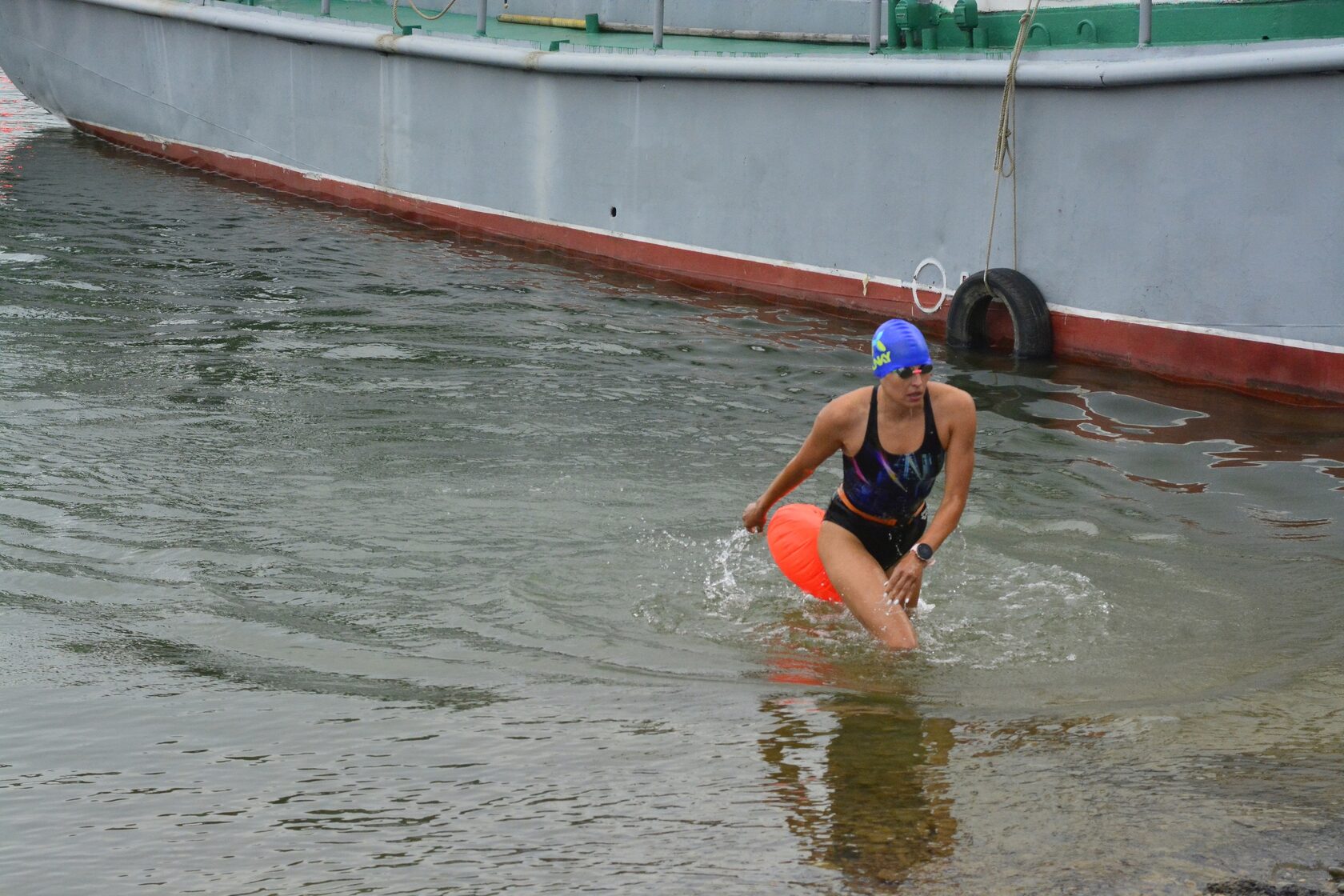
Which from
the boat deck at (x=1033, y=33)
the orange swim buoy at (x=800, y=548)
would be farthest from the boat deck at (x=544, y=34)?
the orange swim buoy at (x=800, y=548)

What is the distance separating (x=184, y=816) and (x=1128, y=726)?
2986mm

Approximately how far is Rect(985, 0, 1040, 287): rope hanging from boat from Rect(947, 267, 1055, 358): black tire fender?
0.10 m

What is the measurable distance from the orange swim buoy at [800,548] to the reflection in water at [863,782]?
1283 millimetres

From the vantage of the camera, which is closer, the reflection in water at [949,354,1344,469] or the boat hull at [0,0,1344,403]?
the reflection in water at [949,354,1344,469]

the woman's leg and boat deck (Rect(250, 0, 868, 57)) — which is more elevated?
boat deck (Rect(250, 0, 868, 57))

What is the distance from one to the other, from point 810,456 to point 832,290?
6299mm

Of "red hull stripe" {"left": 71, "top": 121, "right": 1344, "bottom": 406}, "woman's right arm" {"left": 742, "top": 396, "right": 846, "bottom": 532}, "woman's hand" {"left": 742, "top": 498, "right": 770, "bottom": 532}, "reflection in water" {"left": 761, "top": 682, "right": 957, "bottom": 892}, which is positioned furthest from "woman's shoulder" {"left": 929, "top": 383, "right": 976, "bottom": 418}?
"red hull stripe" {"left": 71, "top": 121, "right": 1344, "bottom": 406}

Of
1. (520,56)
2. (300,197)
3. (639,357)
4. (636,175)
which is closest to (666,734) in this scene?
(639,357)

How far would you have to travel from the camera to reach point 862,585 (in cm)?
605

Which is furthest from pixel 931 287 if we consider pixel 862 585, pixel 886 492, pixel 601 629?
pixel 601 629

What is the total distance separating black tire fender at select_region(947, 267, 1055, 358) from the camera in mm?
10617

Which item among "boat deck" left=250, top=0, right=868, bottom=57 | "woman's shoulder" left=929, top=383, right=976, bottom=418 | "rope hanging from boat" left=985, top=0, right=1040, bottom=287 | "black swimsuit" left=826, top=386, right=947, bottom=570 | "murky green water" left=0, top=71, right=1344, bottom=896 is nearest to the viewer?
"murky green water" left=0, top=71, right=1344, bottom=896

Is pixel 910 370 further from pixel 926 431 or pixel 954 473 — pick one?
pixel 954 473

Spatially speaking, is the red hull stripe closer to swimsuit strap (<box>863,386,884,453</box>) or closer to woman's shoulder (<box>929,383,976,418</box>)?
woman's shoulder (<box>929,383,976,418</box>)
